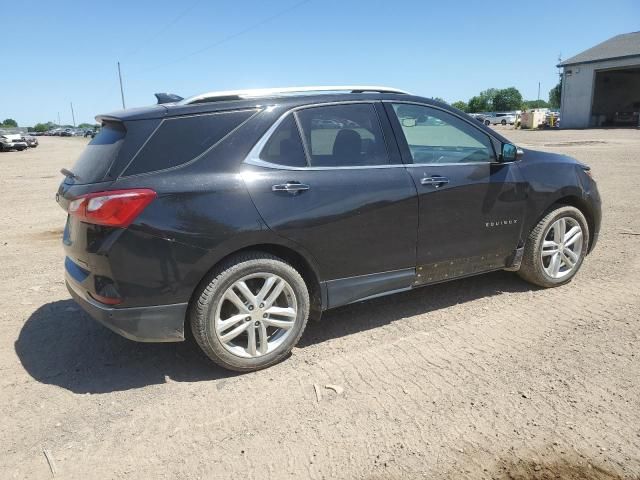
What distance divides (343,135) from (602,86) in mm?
45172

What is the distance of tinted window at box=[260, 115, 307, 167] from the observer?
3.35 m

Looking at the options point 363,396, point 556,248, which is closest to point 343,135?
point 363,396

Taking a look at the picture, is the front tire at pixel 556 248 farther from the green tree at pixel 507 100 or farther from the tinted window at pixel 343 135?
the green tree at pixel 507 100

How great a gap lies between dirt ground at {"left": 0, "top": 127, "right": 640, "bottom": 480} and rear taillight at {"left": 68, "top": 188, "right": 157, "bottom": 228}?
3.68 feet

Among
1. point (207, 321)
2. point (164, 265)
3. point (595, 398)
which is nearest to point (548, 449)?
point (595, 398)

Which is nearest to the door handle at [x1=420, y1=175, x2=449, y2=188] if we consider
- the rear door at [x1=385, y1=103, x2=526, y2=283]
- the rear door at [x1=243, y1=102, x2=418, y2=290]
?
the rear door at [x1=385, y1=103, x2=526, y2=283]

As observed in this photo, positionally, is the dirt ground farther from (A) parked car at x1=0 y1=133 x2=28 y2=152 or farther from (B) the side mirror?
(A) parked car at x1=0 y1=133 x2=28 y2=152

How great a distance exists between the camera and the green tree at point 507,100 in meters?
92.3

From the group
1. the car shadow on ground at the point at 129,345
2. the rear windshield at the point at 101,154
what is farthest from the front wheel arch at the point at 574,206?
the rear windshield at the point at 101,154

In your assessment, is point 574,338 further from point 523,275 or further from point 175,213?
point 175,213

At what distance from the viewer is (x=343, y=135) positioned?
3.71m

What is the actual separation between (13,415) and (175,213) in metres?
1.53

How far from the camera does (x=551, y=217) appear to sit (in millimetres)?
4566

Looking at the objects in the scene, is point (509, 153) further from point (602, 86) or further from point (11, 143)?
point (602, 86)
